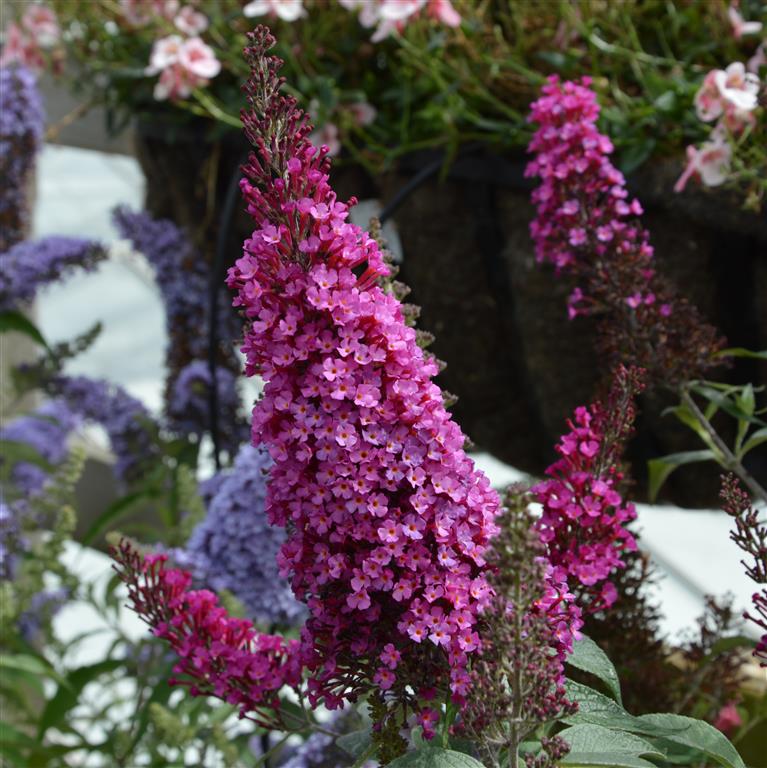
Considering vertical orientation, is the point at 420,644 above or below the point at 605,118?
below

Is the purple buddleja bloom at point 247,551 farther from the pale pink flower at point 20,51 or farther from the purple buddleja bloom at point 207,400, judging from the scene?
the pale pink flower at point 20,51

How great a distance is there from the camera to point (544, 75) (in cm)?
94

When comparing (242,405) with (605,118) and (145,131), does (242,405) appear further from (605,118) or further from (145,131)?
(605,118)

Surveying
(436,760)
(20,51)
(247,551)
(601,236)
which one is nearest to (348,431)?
(436,760)

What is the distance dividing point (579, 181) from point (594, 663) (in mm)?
291

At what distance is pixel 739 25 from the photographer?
2.72 ft

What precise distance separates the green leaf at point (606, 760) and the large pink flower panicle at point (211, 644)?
0.12m

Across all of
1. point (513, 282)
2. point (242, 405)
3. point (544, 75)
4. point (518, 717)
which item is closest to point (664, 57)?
point (544, 75)

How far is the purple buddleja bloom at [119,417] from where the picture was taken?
3.86 feet

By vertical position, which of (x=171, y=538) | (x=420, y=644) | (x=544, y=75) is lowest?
(x=171, y=538)

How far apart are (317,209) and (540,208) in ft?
0.93

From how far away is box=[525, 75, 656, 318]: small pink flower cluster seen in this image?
0.60 meters

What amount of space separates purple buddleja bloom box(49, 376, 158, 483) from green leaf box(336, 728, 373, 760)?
766 mm

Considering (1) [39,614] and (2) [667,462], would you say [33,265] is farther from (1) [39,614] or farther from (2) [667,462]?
(2) [667,462]
